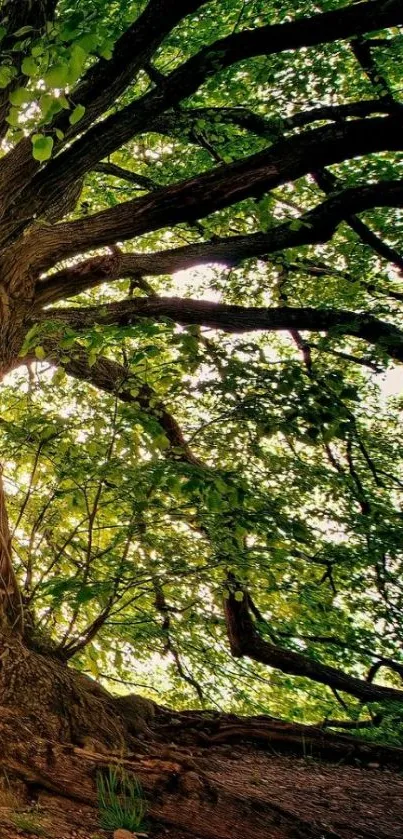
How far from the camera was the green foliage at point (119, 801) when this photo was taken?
6.68 feet

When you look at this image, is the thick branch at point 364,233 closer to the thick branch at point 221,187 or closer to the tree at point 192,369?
the tree at point 192,369

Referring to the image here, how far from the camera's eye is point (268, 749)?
4.14 meters

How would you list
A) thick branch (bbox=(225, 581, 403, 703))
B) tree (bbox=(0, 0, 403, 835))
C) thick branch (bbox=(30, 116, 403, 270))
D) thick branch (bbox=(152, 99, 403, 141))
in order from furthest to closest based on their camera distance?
1. thick branch (bbox=(225, 581, 403, 703))
2. thick branch (bbox=(152, 99, 403, 141))
3. thick branch (bbox=(30, 116, 403, 270))
4. tree (bbox=(0, 0, 403, 835))

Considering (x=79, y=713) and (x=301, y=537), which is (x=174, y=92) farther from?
(x=79, y=713)

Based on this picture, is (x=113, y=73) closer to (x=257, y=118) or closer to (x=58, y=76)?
(x=257, y=118)

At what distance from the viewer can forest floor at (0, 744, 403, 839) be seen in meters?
2.01

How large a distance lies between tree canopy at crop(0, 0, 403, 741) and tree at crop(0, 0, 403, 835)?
22 millimetres

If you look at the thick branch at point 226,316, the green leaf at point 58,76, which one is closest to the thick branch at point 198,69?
the thick branch at point 226,316

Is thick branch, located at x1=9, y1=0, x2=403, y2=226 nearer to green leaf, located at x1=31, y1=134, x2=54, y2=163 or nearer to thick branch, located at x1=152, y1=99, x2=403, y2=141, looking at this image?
thick branch, located at x1=152, y1=99, x2=403, y2=141

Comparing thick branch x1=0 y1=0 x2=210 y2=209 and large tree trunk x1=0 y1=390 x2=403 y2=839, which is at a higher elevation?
thick branch x1=0 y1=0 x2=210 y2=209

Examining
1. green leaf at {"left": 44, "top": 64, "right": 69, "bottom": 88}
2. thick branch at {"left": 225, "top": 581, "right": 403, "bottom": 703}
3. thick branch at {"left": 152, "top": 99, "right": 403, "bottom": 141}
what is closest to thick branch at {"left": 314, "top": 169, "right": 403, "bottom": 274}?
thick branch at {"left": 152, "top": 99, "right": 403, "bottom": 141}

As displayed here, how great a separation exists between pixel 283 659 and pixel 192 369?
12.8 ft

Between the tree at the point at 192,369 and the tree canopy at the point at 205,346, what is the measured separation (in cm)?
2

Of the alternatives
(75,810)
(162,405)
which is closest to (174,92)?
(162,405)
